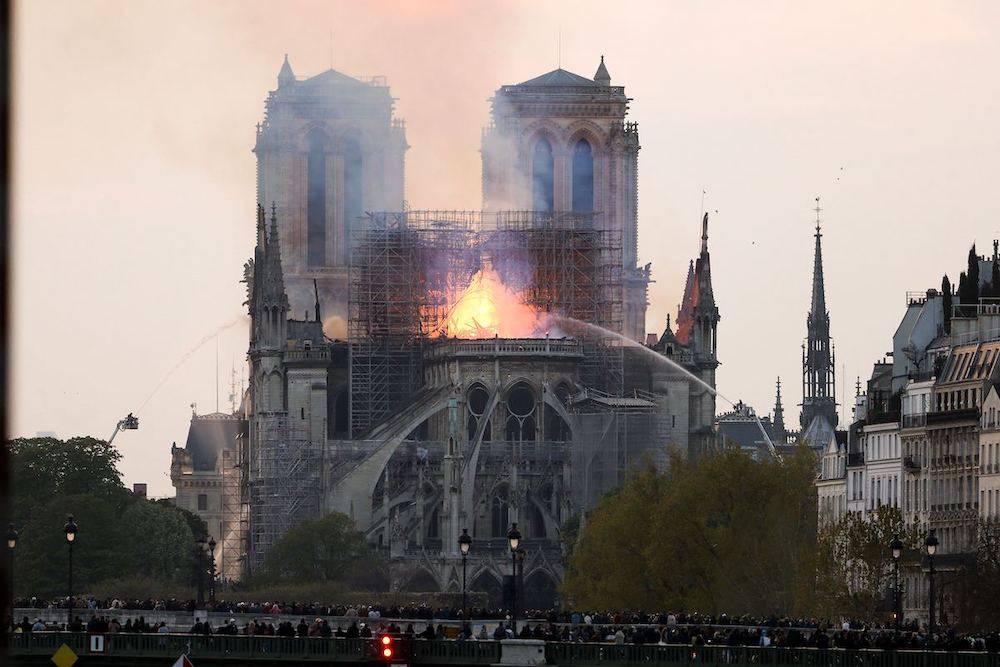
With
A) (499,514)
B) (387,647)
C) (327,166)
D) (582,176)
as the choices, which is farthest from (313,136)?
(387,647)

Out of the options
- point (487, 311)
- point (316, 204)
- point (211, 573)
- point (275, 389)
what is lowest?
point (211, 573)

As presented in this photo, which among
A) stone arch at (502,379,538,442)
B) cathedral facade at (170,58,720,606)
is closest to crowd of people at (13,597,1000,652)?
cathedral facade at (170,58,720,606)

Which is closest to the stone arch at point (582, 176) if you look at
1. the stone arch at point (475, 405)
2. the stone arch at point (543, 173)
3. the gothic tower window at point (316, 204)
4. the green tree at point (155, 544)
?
the stone arch at point (543, 173)

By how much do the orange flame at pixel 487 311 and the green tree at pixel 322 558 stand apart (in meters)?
22.7

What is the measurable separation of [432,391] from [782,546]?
65538 millimetres

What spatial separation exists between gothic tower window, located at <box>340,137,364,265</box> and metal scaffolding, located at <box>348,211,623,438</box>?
15.1 metres

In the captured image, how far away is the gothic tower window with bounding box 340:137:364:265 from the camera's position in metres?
181

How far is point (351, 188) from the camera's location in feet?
595

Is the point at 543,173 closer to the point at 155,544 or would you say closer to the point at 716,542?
the point at 155,544

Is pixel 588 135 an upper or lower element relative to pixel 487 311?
upper

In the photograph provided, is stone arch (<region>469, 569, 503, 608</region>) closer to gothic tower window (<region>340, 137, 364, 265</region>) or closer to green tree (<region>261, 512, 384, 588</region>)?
green tree (<region>261, 512, 384, 588</region>)

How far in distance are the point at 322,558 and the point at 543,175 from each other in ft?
145

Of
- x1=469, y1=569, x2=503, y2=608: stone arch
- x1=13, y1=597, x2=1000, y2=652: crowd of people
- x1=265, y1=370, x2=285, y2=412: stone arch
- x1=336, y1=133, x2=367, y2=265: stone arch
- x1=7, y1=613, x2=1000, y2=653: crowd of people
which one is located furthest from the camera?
x1=336, y1=133, x2=367, y2=265: stone arch

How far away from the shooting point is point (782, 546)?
95438 millimetres
